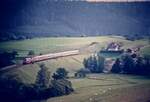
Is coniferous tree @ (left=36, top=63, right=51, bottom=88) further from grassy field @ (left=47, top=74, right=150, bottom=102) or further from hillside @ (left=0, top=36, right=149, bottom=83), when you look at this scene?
grassy field @ (left=47, top=74, right=150, bottom=102)

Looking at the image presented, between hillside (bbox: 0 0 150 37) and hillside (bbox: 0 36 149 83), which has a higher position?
hillside (bbox: 0 0 150 37)

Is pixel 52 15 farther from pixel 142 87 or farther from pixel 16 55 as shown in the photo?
pixel 142 87

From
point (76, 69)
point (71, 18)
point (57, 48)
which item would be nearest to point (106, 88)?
point (76, 69)

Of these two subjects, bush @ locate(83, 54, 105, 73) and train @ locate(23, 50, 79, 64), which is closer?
train @ locate(23, 50, 79, 64)

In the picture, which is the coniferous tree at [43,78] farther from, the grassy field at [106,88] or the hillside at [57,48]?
the grassy field at [106,88]

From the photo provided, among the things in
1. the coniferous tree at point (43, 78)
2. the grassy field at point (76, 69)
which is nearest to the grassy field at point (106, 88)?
the grassy field at point (76, 69)

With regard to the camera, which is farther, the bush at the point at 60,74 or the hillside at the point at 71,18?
the hillside at the point at 71,18

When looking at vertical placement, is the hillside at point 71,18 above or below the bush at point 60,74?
above

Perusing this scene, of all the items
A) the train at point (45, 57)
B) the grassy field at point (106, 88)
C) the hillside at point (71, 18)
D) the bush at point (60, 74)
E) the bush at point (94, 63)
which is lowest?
the grassy field at point (106, 88)

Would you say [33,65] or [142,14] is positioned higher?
[142,14]

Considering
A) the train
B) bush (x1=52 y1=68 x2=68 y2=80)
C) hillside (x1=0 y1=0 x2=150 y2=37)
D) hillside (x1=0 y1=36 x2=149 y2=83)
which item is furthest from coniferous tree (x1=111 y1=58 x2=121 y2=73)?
bush (x1=52 y1=68 x2=68 y2=80)

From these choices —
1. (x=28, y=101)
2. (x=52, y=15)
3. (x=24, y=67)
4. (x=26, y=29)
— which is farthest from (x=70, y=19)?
(x=28, y=101)
